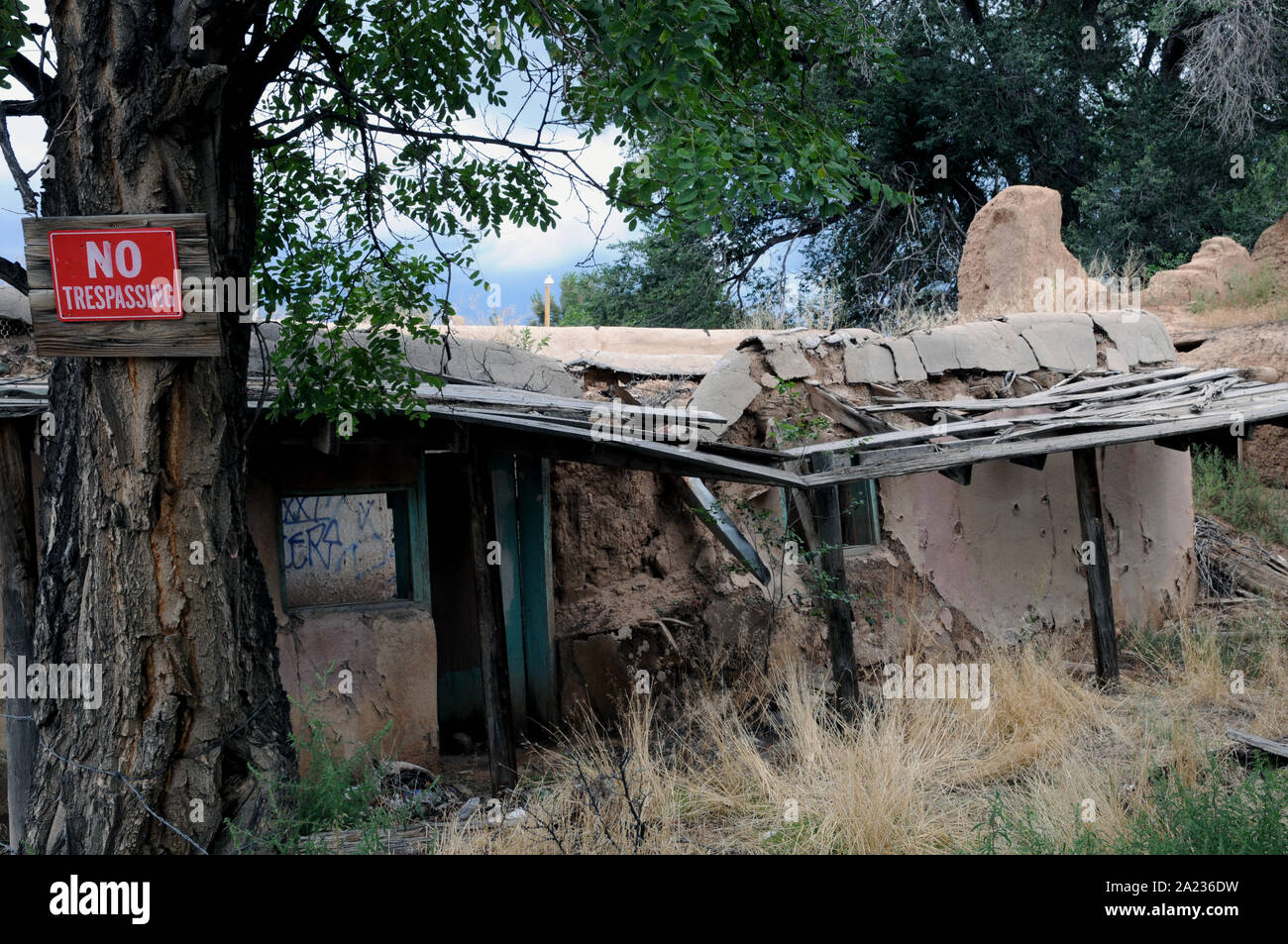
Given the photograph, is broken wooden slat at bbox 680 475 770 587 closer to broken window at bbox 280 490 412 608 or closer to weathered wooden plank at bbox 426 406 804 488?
weathered wooden plank at bbox 426 406 804 488

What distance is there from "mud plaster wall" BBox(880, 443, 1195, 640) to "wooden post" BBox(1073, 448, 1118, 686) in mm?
1004

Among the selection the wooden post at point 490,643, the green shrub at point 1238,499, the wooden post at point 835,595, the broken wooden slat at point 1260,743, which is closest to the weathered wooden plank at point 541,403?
the wooden post at point 490,643

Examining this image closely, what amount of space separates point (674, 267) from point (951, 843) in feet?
58.8

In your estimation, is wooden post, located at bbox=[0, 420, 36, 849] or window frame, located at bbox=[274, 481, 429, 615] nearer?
wooden post, located at bbox=[0, 420, 36, 849]

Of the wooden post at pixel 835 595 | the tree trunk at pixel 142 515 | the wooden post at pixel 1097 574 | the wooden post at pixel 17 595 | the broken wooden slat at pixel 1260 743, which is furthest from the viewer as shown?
the wooden post at pixel 1097 574

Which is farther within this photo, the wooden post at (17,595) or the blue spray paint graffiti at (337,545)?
the blue spray paint graffiti at (337,545)

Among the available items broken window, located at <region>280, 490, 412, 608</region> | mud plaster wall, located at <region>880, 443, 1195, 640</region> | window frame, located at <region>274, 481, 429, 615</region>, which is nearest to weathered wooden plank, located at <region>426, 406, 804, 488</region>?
window frame, located at <region>274, 481, 429, 615</region>

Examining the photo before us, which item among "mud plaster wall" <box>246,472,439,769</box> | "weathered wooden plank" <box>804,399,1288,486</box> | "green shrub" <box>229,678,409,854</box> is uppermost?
"weathered wooden plank" <box>804,399,1288,486</box>

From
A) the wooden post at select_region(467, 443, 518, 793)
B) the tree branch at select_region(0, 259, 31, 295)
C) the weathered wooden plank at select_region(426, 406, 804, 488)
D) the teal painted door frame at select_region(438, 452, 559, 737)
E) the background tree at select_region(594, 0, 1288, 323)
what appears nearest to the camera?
the tree branch at select_region(0, 259, 31, 295)

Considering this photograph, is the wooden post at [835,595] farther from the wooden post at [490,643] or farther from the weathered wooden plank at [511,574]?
the weathered wooden plank at [511,574]

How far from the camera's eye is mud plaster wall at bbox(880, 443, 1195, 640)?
29.8 ft

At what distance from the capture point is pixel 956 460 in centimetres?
715

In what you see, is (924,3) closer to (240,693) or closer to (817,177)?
(817,177)

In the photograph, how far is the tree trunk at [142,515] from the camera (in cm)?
409
